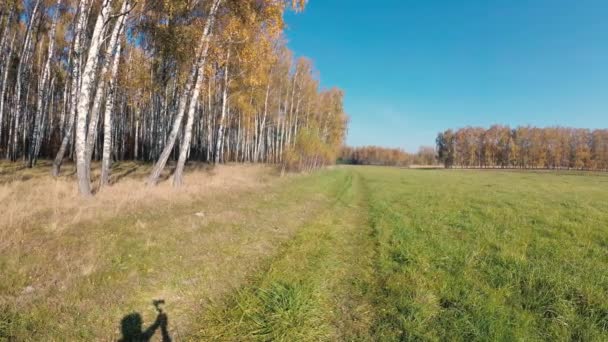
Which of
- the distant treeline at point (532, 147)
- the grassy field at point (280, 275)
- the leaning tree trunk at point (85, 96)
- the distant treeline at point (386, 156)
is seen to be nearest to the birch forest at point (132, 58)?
the leaning tree trunk at point (85, 96)

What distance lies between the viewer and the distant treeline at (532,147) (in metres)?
93.4

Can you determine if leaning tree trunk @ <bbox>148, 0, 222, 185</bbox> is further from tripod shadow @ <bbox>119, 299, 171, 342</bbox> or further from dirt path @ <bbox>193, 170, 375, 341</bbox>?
tripod shadow @ <bbox>119, 299, 171, 342</bbox>

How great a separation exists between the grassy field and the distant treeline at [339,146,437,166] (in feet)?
451

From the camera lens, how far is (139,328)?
12.5ft

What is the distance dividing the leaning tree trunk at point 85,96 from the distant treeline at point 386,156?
137 m

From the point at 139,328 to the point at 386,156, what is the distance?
161 metres

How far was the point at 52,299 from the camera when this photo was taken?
4.17 meters

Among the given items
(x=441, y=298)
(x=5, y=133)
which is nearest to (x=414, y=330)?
(x=441, y=298)

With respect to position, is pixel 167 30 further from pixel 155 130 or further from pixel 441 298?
pixel 155 130

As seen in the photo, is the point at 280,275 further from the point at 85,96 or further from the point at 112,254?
the point at 85,96

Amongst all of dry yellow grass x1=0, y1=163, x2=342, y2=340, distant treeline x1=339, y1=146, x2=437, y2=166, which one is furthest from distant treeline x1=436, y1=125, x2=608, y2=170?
dry yellow grass x1=0, y1=163, x2=342, y2=340

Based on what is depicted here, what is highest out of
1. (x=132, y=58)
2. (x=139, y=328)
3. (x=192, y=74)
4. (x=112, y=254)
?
(x=132, y=58)

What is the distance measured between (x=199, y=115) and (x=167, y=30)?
25.4 m

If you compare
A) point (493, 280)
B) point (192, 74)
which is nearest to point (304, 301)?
point (493, 280)
